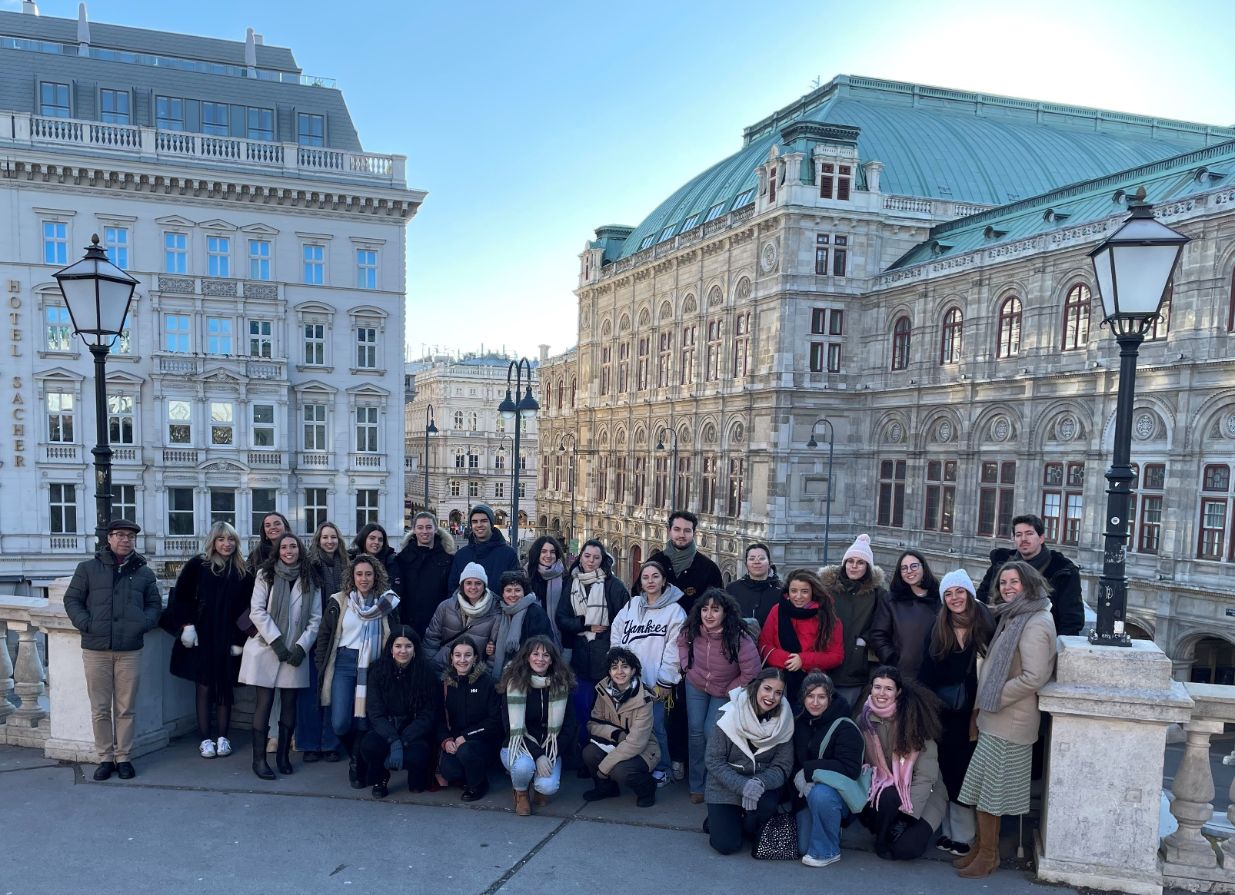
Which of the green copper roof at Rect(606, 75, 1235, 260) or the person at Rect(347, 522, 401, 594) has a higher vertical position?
the green copper roof at Rect(606, 75, 1235, 260)

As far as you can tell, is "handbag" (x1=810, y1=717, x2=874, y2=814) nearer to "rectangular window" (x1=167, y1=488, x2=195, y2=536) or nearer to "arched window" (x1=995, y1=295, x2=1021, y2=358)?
"arched window" (x1=995, y1=295, x2=1021, y2=358)

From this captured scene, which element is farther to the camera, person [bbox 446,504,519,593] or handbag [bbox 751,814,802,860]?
person [bbox 446,504,519,593]

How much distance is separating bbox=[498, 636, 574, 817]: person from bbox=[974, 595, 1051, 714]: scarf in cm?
294

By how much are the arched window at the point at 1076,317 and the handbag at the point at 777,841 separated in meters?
27.1

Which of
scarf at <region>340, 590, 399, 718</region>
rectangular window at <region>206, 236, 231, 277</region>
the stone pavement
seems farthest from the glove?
rectangular window at <region>206, 236, 231, 277</region>

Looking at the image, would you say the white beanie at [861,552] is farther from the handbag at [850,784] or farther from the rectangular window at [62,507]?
the rectangular window at [62,507]

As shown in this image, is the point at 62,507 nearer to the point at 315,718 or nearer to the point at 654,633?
the point at 315,718

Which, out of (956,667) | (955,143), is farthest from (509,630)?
(955,143)

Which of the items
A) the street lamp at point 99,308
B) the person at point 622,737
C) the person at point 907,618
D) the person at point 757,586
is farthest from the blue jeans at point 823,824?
the street lamp at point 99,308

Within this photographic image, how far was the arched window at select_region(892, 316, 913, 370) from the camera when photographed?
35.5 m

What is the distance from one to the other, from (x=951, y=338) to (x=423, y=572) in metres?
29.9

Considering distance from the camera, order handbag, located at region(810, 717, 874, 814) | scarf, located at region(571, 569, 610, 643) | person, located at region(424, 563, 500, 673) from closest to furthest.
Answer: handbag, located at region(810, 717, 874, 814) < person, located at region(424, 563, 500, 673) < scarf, located at region(571, 569, 610, 643)

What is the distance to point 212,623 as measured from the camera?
7.07m

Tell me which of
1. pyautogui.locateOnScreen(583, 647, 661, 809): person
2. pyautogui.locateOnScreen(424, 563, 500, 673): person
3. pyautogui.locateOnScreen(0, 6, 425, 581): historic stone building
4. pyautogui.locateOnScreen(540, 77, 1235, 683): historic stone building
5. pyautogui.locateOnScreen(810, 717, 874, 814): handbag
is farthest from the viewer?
pyautogui.locateOnScreen(0, 6, 425, 581): historic stone building
